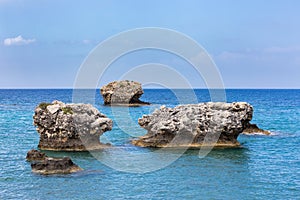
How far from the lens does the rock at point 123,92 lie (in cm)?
11781

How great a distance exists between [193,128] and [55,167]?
1674cm

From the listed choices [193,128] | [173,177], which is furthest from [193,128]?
[173,177]

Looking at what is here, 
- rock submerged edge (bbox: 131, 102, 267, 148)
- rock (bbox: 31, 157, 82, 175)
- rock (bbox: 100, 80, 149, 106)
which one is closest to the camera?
rock (bbox: 31, 157, 82, 175)

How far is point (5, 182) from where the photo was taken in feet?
102

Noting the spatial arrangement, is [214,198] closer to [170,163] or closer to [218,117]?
[170,163]

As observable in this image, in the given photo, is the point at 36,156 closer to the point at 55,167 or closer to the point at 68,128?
the point at 55,167

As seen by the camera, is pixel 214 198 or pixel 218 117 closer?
pixel 214 198

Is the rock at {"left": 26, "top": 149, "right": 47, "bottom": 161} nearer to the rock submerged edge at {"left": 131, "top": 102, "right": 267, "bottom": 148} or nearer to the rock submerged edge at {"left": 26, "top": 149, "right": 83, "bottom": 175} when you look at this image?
the rock submerged edge at {"left": 26, "top": 149, "right": 83, "bottom": 175}

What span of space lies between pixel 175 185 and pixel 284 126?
43404mm

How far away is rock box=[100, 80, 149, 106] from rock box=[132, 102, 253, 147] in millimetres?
71846

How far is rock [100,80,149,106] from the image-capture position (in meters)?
118

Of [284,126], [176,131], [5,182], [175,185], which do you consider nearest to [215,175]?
[175,185]

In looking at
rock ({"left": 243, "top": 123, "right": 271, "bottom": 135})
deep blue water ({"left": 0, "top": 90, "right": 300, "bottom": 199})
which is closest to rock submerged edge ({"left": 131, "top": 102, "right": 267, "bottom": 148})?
deep blue water ({"left": 0, "top": 90, "right": 300, "bottom": 199})

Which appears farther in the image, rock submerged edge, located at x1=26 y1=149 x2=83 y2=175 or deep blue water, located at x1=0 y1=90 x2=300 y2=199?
rock submerged edge, located at x1=26 y1=149 x2=83 y2=175
